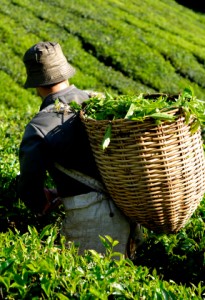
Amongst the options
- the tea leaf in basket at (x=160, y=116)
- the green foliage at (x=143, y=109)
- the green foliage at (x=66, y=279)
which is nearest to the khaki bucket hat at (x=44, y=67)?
the green foliage at (x=143, y=109)

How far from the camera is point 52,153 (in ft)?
13.7

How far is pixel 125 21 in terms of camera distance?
990 inches

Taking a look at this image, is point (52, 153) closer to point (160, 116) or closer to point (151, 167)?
point (151, 167)

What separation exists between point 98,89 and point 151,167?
12832 mm

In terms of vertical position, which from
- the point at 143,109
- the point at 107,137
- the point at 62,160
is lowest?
the point at 62,160

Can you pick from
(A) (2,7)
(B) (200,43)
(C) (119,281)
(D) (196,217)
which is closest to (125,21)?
(B) (200,43)

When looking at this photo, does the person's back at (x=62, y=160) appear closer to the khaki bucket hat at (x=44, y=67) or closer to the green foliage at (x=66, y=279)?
the khaki bucket hat at (x=44, y=67)

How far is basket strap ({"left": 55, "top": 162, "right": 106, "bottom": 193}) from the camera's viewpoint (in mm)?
4207

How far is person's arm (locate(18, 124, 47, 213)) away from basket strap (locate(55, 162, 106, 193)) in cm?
17

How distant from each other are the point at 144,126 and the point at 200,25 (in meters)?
32.9

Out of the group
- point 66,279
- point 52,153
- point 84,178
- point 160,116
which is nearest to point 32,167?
point 52,153

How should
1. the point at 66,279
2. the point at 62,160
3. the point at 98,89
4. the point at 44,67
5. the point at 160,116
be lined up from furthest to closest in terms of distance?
the point at 98,89 < the point at 44,67 < the point at 62,160 < the point at 160,116 < the point at 66,279

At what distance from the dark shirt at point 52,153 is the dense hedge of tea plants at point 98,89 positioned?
0.35 metres

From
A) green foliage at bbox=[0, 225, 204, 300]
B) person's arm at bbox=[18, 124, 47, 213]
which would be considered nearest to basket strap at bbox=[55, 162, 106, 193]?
person's arm at bbox=[18, 124, 47, 213]
